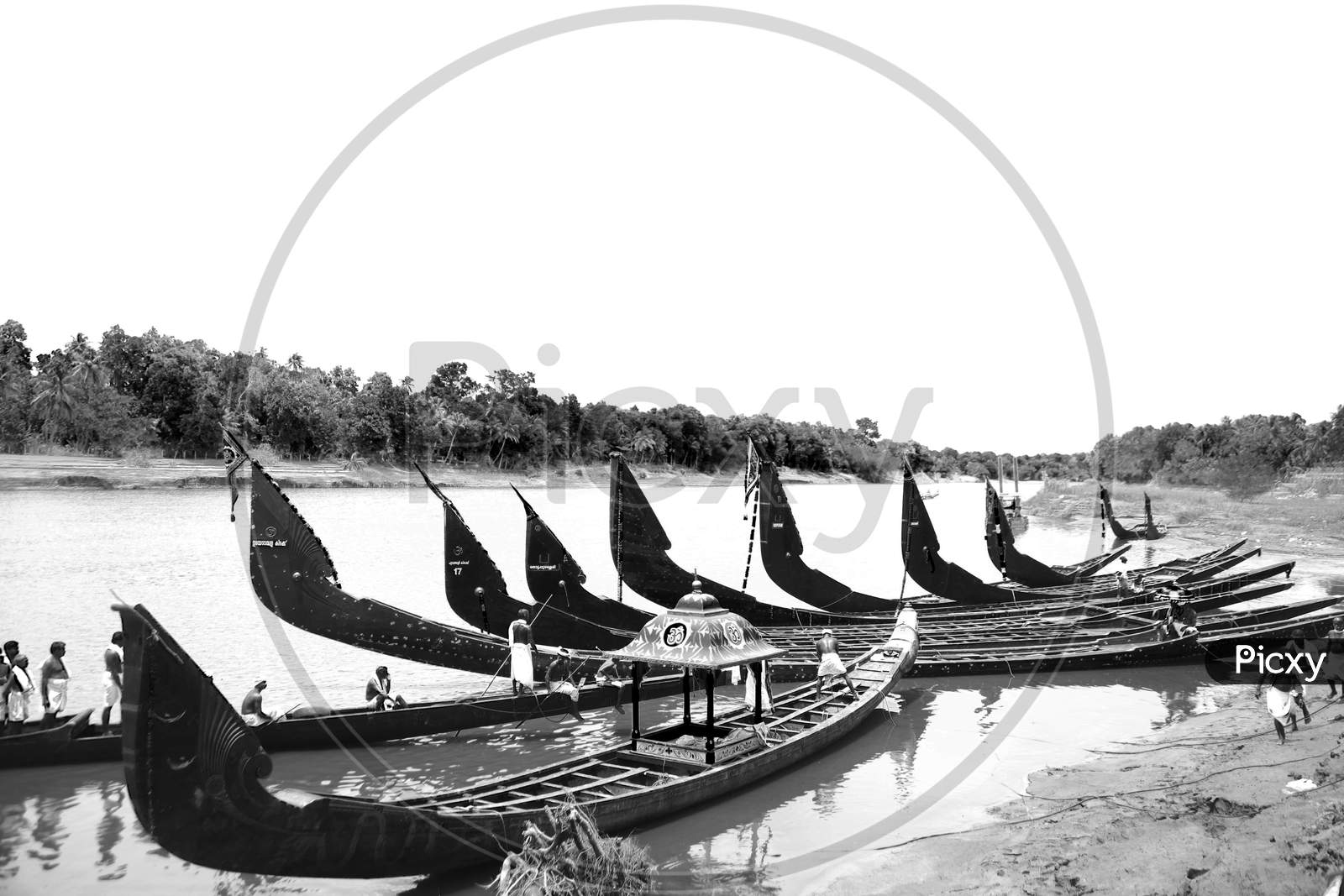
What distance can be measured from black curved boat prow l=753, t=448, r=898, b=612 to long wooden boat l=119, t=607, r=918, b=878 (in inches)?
401

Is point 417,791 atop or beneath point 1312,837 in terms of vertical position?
beneath

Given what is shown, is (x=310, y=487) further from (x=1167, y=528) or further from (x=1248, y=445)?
(x=1248, y=445)

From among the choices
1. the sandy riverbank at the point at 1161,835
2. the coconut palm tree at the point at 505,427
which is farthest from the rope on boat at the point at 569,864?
the coconut palm tree at the point at 505,427

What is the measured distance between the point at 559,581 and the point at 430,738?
162 inches

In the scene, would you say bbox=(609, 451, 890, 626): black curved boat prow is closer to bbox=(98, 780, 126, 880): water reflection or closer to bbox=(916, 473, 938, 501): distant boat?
bbox=(98, 780, 126, 880): water reflection

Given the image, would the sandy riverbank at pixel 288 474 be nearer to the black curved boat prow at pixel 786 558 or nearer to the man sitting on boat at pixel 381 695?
the black curved boat prow at pixel 786 558

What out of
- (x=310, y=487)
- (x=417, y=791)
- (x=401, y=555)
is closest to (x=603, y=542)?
(x=401, y=555)

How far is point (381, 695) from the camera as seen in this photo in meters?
10.9

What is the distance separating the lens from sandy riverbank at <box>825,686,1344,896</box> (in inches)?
243

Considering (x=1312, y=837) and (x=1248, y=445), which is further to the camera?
(x=1248, y=445)

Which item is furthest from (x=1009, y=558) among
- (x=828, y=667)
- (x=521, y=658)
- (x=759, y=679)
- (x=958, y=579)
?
(x=521, y=658)

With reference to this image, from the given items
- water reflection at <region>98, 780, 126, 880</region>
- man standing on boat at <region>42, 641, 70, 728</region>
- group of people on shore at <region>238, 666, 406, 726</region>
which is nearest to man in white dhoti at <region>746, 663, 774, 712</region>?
group of people on shore at <region>238, 666, 406, 726</region>

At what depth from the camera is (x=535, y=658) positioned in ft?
41.7

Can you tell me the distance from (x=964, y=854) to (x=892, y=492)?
107 meters
